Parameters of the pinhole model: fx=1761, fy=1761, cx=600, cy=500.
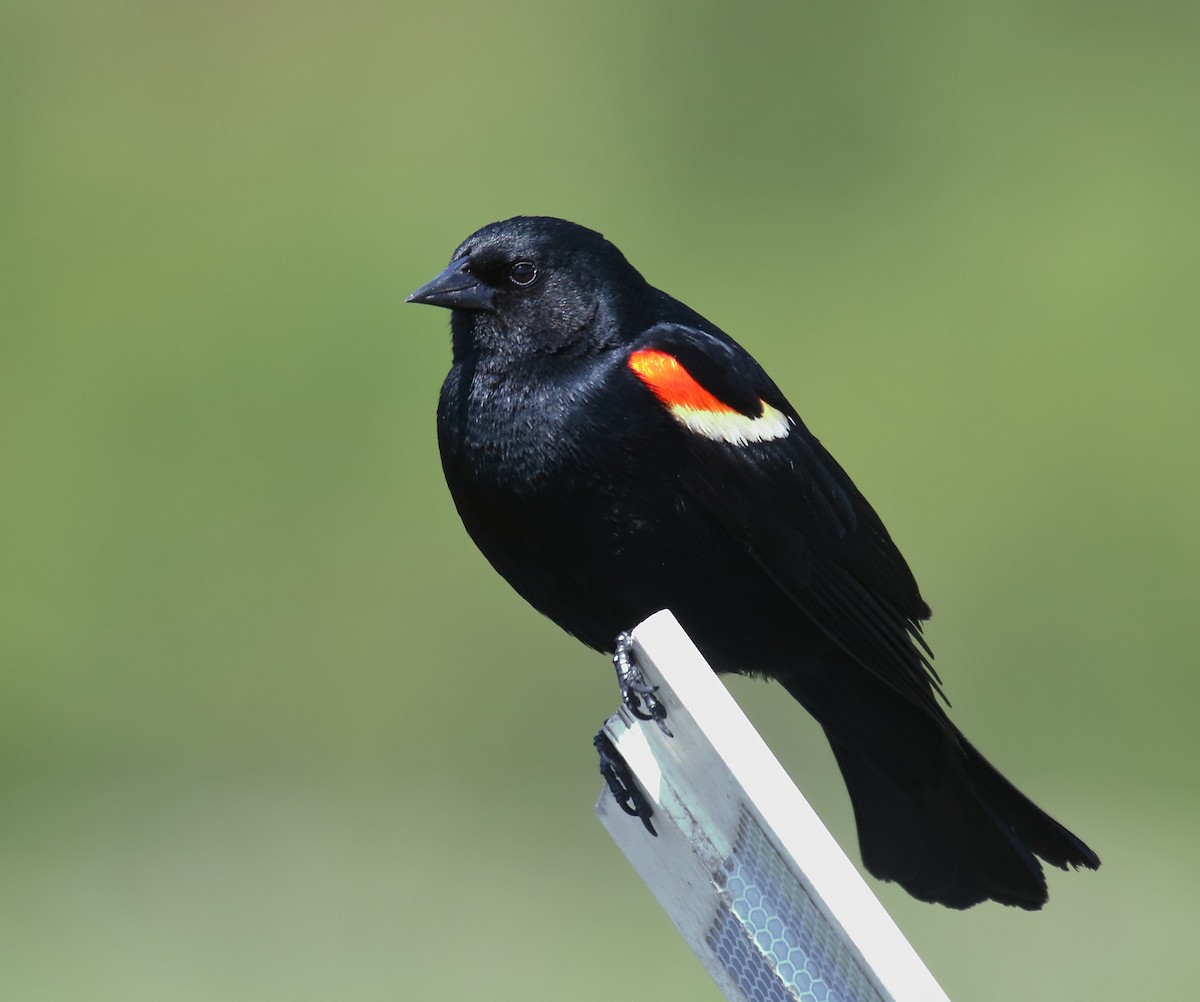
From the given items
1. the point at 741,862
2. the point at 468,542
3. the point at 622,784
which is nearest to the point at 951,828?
the point at 622,784

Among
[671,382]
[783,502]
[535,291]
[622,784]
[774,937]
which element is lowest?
[774,937]

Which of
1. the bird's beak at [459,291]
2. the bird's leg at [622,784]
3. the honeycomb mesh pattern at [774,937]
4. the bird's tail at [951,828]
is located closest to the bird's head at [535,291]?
the bird's beak at [459,291]

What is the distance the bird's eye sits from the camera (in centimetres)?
210

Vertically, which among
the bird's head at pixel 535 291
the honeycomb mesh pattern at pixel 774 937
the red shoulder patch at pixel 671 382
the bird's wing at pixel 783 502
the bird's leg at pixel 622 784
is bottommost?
the honeycomb mesh pattern at pixel 774 937

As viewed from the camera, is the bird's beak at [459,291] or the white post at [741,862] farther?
the bird's beak at [459,291]

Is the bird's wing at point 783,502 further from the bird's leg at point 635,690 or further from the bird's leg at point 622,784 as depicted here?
the bird's leg at point 622,784

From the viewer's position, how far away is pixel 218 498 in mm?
5465

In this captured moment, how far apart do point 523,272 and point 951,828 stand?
844mm

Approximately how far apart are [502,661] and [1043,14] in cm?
346

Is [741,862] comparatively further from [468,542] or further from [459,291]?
[468,542]

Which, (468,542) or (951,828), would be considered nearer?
(951,828)

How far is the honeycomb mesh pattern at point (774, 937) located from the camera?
1.10m

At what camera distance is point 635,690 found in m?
1.64

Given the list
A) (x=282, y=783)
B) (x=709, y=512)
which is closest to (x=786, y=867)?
(x=709, y=512)
